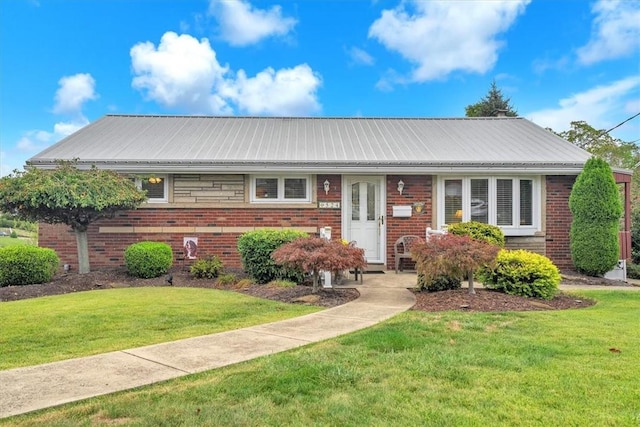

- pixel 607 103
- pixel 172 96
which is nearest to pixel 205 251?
pixel 172 96

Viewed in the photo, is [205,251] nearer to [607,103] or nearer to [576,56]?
[576,56]

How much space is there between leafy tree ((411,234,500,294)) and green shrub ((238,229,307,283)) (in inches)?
98.7

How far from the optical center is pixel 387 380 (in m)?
3.30

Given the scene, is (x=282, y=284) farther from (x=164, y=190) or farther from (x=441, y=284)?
(x=164, y=190)

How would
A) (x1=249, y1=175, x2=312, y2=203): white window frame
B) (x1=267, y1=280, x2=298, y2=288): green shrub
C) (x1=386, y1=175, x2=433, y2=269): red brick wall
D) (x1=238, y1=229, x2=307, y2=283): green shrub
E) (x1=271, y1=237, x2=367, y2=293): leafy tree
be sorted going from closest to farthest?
(x1=271, y1=237, x2=367, y2=293): leafy tree → (x1=267, y1=280, x2=298, y2=288): green shrub → (x1=238, y1=229, x2=307, y2=283): green shrub → (x1=249, y1=175, x2=312, y2=203): white window frame → (x1=386, y1=175, x2=433, y2=269): red brick wall

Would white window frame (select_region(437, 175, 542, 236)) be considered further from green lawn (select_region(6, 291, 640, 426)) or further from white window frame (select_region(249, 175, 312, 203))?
green lawn (select_region(6, 291, 640, 426))

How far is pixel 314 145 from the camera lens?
12.1 m

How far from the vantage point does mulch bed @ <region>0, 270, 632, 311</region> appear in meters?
6.39

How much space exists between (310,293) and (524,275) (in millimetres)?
3517

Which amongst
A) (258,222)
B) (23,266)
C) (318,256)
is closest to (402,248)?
(258,222)

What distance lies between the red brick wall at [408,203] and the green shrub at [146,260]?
5.40m

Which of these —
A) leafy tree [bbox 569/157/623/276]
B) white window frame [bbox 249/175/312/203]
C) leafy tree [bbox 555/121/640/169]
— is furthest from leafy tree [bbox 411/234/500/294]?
leafy tree [bbox 555/121/640/169]

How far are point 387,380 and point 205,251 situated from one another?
812cm

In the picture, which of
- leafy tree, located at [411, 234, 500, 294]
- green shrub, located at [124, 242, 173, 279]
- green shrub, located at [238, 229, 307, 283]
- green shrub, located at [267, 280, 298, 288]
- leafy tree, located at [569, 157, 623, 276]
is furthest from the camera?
leafy tree, located at [569, 157, 623, 276]
